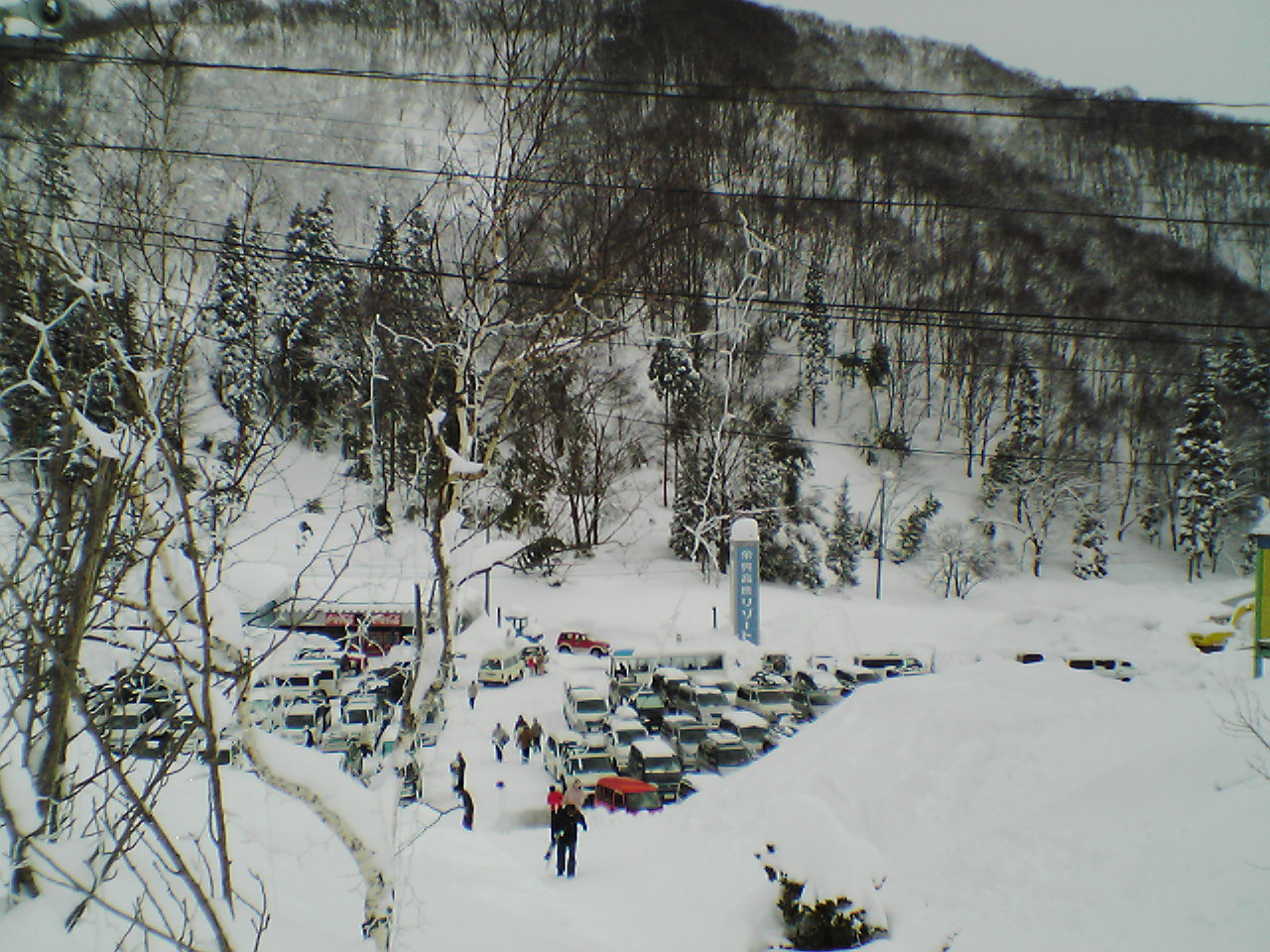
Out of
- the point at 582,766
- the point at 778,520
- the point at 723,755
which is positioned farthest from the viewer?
the point at 778,520

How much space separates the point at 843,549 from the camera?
3045 centimetres

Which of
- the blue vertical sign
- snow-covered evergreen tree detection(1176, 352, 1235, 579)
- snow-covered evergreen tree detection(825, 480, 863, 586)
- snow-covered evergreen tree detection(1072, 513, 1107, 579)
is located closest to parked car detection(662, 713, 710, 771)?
the blue vertical sign

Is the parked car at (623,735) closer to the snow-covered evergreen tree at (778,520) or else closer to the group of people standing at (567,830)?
the group of people standing at (567,830)

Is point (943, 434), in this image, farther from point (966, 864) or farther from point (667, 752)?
point (966, 864)

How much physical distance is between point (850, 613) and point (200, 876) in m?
21.4

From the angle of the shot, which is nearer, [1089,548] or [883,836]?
[883,836]

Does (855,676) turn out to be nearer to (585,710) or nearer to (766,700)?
(766,700)

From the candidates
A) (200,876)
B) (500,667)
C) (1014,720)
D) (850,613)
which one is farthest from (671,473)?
(200,876)

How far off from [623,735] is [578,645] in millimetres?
8384

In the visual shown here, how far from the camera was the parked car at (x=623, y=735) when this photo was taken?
11641 mm

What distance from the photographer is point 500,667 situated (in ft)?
56.6

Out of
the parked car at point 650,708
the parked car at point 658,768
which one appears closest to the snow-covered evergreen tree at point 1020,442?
the parked car at point 650,708

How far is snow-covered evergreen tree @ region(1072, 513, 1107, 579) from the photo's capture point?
32.8m

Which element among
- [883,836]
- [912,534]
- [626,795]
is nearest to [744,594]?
[626,795]
